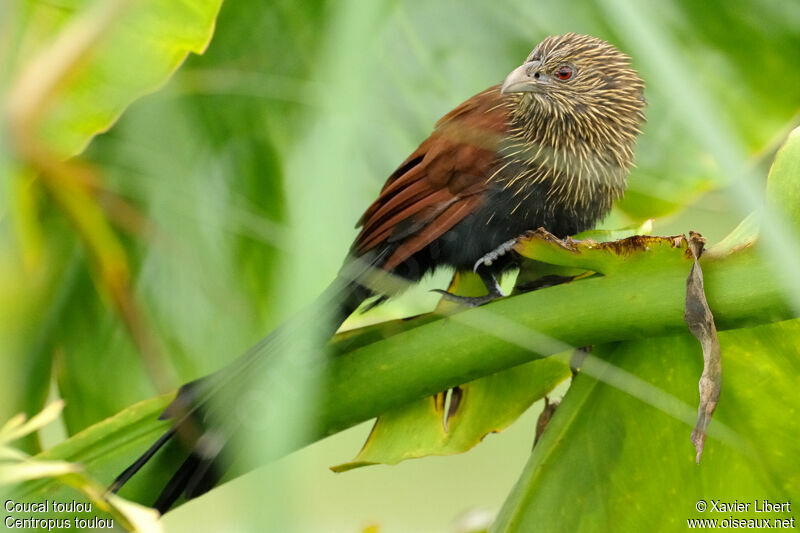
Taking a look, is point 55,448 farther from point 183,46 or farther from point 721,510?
point 721,510

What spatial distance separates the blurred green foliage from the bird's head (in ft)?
0.08

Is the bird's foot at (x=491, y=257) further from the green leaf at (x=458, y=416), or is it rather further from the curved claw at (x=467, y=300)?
the green leaf at (x=458, y=416)

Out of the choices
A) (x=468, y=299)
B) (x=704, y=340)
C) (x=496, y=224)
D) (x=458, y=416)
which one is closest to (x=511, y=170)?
(x=496, y=224)

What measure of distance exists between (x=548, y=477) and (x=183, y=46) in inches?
18.6

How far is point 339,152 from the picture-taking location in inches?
9.3

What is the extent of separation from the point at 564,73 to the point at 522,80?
0.09 m

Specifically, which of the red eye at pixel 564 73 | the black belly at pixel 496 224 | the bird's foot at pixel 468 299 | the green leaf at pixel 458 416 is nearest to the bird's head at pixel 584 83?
the red eye at pixel 564 73

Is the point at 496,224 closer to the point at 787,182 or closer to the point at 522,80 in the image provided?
the point at 522,80

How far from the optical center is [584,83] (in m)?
1.02

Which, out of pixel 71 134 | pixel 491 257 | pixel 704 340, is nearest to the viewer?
pixel 704 340

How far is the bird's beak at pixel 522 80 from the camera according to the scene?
929mm

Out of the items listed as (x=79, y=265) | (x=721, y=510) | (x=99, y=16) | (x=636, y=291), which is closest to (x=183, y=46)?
(x=99, y=16)

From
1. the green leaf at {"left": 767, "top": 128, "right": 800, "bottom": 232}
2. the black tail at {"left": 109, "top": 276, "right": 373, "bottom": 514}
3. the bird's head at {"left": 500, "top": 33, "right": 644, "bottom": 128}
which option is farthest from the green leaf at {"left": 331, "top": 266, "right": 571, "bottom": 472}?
the bird's head at {"left": 500, "top": 33, "right": 644, "bottom": 128}

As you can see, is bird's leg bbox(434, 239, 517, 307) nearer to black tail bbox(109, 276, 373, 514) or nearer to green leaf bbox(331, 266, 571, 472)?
green leaf bbox(331, 266, 571, 472)
